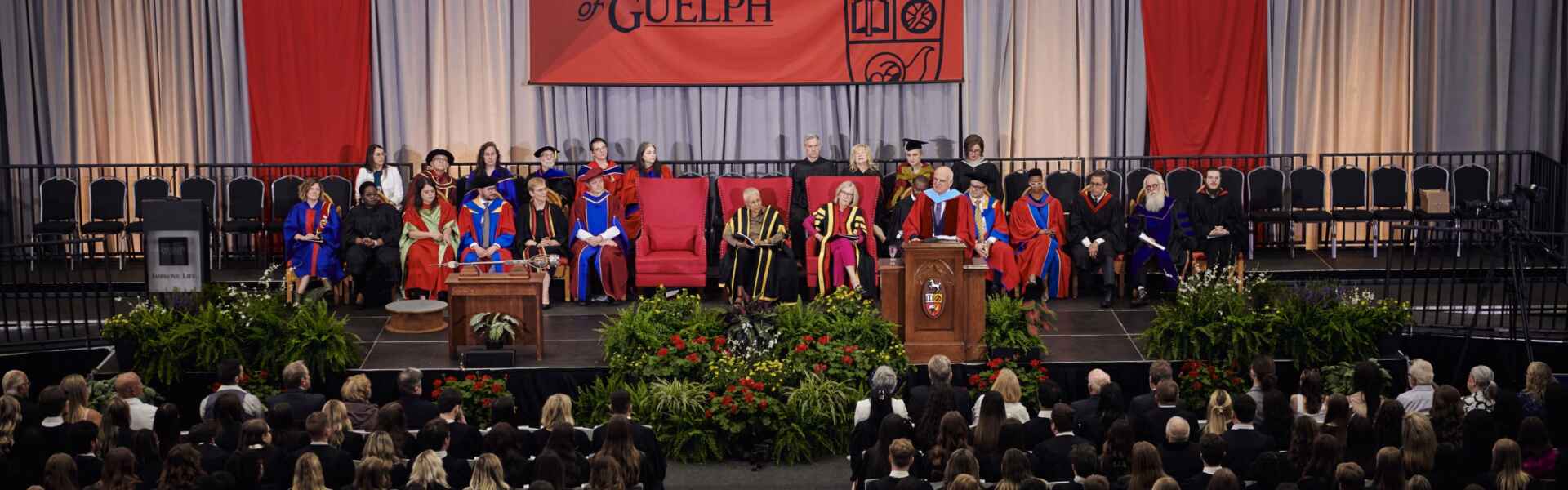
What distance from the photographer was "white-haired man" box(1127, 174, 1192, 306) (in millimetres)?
12531

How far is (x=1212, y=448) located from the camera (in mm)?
7320

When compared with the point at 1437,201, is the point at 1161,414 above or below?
below

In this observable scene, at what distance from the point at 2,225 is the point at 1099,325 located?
9.12m

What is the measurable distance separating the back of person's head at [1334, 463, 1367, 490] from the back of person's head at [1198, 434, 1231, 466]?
0.63 metres

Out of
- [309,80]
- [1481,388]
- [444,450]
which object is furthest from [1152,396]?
[309,80]

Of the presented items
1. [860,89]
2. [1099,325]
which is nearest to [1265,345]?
[1099,325]

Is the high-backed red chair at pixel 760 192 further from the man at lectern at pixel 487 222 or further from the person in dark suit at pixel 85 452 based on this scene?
the person in dark suit at pixel 85 452

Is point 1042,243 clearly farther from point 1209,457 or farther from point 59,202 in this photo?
point 59,202

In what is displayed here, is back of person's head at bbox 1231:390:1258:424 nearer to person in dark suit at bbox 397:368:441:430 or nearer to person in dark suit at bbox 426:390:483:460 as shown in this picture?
person in dark suit at bbox 426:390:483:460

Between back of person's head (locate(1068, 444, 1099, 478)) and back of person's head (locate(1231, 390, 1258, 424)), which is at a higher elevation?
back of person's head (locate(1231, 390, 1258, 424))

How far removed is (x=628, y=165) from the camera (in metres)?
14.3

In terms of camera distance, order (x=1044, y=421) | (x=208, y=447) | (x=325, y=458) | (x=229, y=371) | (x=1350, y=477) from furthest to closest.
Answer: (x=229, y=371) < (x=1044, y=421) < (x=208, y=447) < (x=325, y=458) < (x=1350, y=477)

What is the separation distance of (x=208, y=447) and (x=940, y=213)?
625cm

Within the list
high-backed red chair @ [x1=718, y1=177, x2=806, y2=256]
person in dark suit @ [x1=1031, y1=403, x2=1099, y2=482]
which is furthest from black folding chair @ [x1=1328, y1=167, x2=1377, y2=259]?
person in dark suit @ [x1=1031, y1=403, x2=1099, y2=482]
